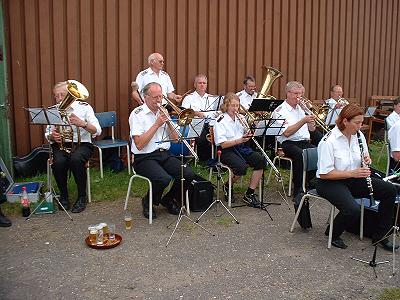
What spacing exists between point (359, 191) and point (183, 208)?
1.94 meters

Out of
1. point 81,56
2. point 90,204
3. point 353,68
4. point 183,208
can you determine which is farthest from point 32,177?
point 353,68

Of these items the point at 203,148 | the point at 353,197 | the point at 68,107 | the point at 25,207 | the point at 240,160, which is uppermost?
the point at 68,107

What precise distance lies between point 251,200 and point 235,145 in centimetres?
77

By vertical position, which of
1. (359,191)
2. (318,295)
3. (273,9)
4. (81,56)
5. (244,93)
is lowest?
(318,295)

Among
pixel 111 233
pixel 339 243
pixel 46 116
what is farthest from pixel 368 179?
pixel 46 116

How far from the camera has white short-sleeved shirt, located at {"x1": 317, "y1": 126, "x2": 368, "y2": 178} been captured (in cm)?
468

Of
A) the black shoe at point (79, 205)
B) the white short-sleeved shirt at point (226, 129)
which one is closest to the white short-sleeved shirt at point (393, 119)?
the white short-sleeved shirt at point (226, 129)

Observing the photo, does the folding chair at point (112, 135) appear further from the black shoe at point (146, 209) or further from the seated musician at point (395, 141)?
the seated musician at point (395, 141)

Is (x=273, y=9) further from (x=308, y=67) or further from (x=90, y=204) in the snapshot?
(x=90, y=204)

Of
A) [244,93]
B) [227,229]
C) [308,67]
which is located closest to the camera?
[227,229]

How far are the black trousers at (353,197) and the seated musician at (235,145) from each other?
56.0 inches

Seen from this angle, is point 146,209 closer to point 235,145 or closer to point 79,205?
point 79,205

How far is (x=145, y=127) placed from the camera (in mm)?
5633

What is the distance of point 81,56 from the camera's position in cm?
771
